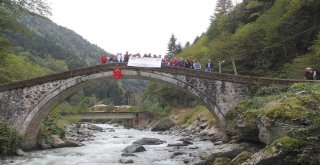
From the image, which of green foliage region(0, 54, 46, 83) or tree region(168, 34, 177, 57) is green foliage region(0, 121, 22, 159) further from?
tree region(168, 34, 177, 57)

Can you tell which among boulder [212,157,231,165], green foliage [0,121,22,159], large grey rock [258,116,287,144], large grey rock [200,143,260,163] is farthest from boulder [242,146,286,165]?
green foliage [0,121,22,159]

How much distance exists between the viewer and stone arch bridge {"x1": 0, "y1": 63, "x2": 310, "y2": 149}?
23547mm

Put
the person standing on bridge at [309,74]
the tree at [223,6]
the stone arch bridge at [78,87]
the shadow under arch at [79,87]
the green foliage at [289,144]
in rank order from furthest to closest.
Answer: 1. the tree at [223,6]
2. the shadow under arch at [79,87]
3. the stone arch bridge at [78,87]
4. the person standing on bridge at [309,74]
5. the green foliage at [289,144]

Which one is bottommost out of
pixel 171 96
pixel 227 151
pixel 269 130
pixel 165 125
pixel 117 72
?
pixel 165 125

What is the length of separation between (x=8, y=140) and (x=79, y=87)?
19.8 feet

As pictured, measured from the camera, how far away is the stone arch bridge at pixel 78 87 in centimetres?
2355

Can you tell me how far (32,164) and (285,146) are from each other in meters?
12.7

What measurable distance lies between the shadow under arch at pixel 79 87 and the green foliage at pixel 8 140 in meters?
1.63

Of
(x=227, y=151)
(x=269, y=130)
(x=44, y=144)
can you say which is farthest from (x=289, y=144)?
(x=44, y=144)

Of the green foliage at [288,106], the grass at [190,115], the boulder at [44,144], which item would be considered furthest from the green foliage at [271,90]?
the grass at [190,115]

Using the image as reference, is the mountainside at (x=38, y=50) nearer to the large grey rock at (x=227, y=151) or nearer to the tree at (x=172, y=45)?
the large grey rock at (x=227, y=151)

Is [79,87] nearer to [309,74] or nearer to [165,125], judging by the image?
[309,74]

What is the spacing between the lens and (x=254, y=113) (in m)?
17.7

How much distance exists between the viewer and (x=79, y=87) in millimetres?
25969
